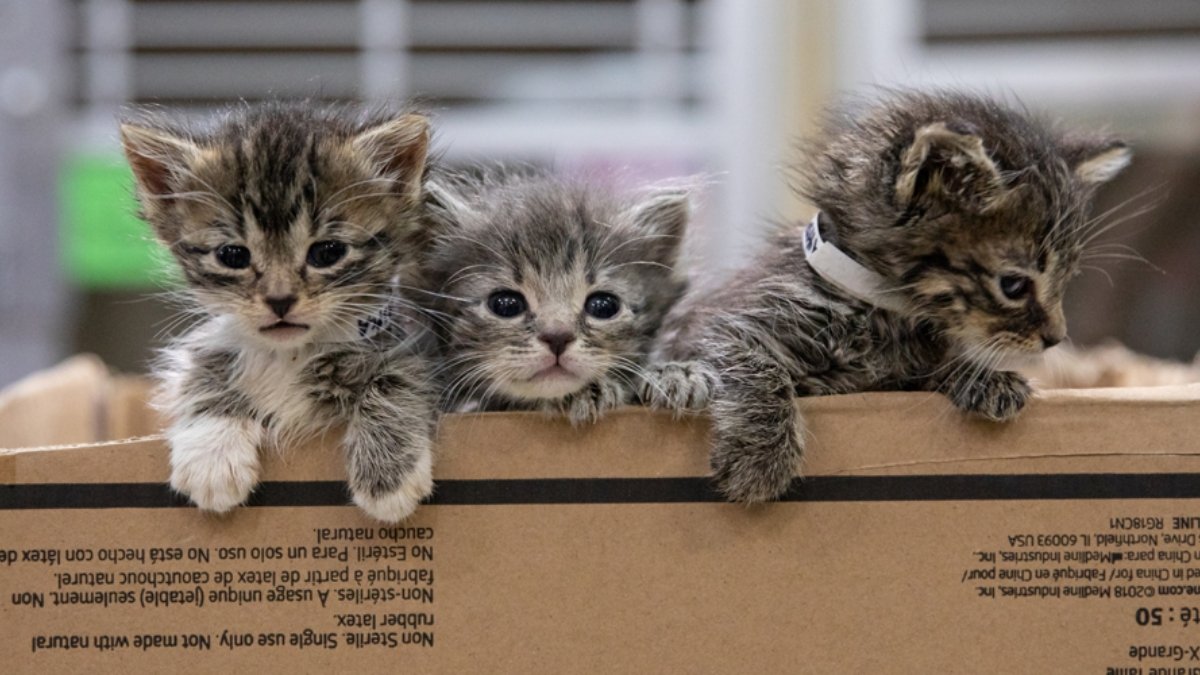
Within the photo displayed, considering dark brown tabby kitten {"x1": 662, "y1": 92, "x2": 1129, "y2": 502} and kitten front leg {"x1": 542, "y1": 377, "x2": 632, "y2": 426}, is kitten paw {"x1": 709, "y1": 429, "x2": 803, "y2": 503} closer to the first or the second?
dark brown tabby kitten {"x1": 662, "y1": 92, "x2": 1129, "y2": 502}

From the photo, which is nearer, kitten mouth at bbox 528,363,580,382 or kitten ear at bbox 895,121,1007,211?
kitten ear at bbox 895,121,1007,211

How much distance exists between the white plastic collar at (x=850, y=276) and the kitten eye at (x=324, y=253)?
0.70 meters

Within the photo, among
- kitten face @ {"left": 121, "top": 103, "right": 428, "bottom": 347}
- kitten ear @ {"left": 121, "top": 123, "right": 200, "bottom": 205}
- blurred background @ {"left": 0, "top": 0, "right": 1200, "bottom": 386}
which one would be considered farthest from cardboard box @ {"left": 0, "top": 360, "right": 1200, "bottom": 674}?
blurred background @ {"left": 0, "top": 0, "right": 1200, "bottom": 386}

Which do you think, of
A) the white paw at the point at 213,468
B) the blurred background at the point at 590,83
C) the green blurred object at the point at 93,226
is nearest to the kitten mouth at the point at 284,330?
the white paw at the point at 213,468

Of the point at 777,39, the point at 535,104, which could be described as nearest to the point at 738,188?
the point at 777,39

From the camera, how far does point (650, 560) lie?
4.54 feet

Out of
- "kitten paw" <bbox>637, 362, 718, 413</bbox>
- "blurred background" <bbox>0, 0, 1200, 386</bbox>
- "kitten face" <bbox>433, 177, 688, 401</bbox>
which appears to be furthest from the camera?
"blurred background" <bbox>0, 0, 1200, 386</bbox>

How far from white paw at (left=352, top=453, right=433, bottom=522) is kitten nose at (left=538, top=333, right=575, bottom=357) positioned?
258 mm

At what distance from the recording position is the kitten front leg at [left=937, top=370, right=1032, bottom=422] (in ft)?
4.52

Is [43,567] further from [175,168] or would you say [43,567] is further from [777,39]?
[777,39]

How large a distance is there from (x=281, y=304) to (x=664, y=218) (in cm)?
63

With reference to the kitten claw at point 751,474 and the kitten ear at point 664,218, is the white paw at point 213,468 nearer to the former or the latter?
the kitten claw at point 751,474

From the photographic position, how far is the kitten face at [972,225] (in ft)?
4.83

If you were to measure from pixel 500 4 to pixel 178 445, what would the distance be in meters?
2.87
